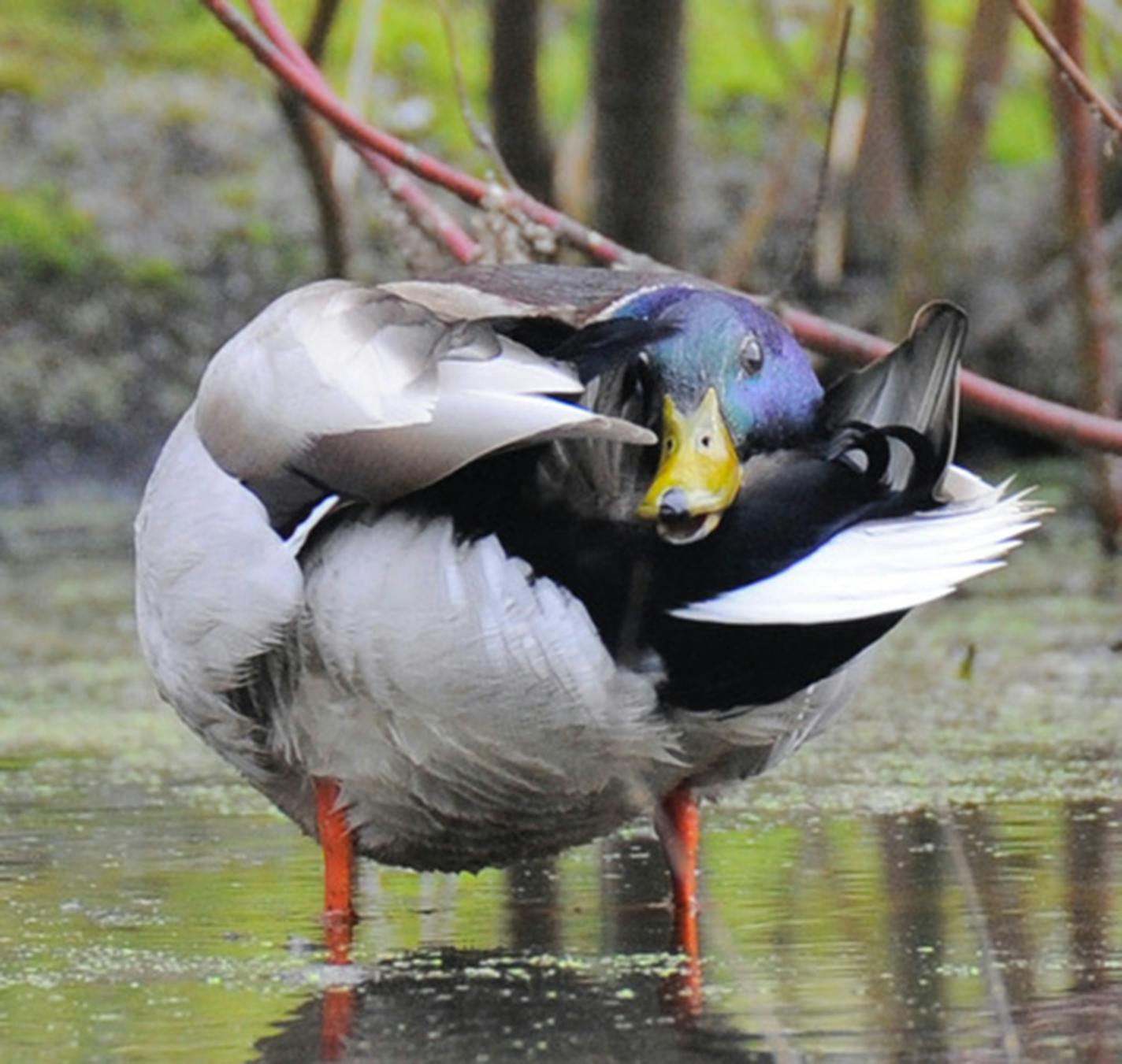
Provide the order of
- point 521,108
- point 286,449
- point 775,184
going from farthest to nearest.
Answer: point 521,108 → point 775,184 → point 286,449

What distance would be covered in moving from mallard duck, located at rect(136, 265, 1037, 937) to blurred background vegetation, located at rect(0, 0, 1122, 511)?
5706 mm

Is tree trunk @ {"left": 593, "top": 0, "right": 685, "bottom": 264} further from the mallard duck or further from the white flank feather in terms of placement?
the white flank feather

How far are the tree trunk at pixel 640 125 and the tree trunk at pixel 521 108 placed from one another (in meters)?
0.78

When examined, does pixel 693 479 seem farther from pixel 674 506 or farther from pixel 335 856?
pixel 335 856

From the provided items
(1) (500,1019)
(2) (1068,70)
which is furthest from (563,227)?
(1) (500,1019)

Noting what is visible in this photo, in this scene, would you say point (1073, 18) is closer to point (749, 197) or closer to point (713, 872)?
point (713, 872)

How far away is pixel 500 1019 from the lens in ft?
9.18

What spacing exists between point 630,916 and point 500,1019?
0.71 m

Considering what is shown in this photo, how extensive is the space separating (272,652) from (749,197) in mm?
7727

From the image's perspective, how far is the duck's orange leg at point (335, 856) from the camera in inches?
137

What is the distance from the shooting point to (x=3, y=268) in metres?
10.3

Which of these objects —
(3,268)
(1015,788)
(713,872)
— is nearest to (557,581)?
(713,872)

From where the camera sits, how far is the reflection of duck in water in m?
2.62

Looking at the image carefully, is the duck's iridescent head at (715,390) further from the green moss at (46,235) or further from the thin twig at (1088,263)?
the green moss at (46,235)
